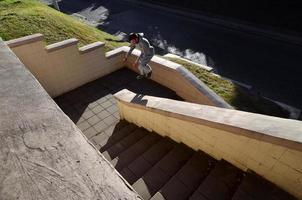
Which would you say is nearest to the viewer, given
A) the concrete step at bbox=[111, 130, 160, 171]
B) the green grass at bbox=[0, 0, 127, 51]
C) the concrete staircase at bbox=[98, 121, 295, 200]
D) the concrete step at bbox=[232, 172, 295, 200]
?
the concrete step at bbox=[232, 172, 295, 200]

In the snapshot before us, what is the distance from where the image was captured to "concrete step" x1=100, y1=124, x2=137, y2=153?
5662 millimetres

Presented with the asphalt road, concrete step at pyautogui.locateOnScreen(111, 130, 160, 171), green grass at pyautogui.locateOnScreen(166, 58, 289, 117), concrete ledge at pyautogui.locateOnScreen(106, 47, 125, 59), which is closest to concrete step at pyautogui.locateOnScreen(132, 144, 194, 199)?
concrete step at pyautogui.locateOnScreen(111, 130, 160, 171)

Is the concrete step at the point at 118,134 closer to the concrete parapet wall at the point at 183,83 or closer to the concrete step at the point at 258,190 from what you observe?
the concrete parapet wall at the point at 183,83

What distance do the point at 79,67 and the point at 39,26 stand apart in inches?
94.9

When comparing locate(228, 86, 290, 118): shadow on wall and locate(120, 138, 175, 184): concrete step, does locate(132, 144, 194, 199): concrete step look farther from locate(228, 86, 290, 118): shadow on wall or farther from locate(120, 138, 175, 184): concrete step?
locate(228, 86, 290, 118): shadow on wall

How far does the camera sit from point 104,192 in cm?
123

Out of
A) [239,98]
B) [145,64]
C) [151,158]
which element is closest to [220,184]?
[151,158]

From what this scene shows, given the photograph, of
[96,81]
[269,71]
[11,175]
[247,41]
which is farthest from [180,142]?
[247,41]

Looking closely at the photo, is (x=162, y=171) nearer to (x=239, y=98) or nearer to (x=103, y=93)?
(x=103, y=93)

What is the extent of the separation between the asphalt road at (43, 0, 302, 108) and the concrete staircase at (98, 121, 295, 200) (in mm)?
7772

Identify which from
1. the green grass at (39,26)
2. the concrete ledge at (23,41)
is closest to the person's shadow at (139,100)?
the concrete ledge at (23,41)

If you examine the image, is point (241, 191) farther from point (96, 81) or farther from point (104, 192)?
point (96, 81)

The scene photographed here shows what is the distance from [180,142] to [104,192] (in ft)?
10.7

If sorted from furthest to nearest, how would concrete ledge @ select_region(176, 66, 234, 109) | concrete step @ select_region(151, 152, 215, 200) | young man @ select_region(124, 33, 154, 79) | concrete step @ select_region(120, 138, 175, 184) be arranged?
concrete ledge @ select_region(176, 66, 234, 109), young man @ select_region(124, 33, 154, 79), concrete step @ select_region(120, 138, 175, 184), concrete step @ select_region(151, 152, 215, 200)
